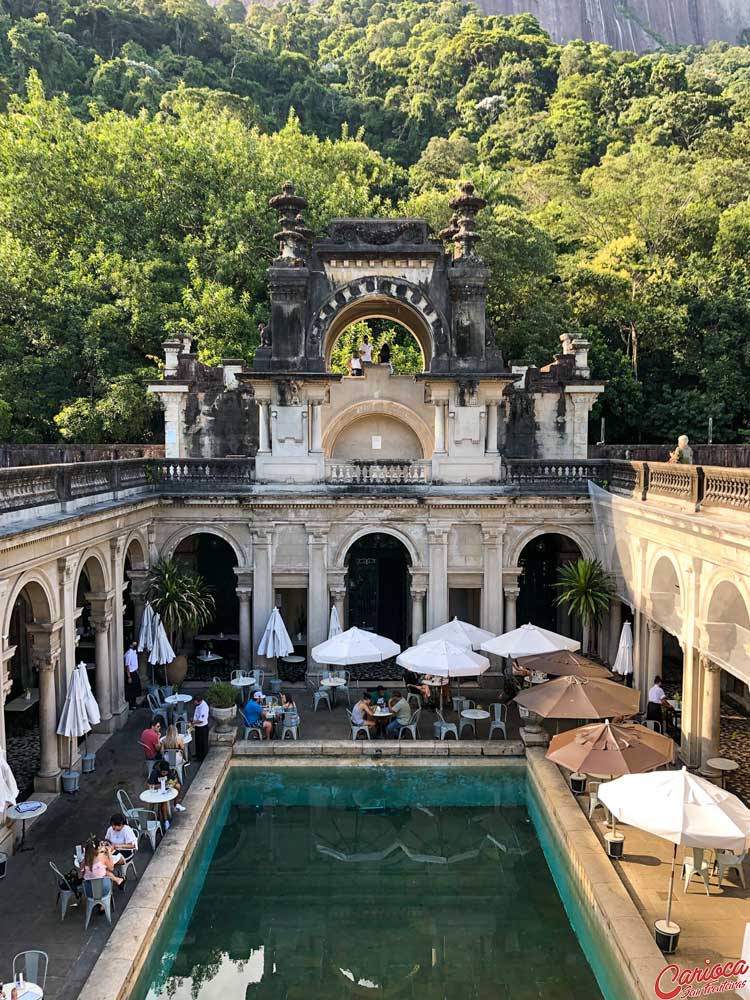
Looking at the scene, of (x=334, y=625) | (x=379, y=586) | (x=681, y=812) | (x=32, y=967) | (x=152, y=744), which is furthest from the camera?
(x=379, y=586)

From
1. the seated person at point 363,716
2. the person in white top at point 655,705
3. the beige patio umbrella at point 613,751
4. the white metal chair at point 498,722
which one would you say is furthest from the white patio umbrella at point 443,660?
the beige patio umbrella at point 613,751

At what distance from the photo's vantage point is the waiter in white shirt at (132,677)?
19.3 meters

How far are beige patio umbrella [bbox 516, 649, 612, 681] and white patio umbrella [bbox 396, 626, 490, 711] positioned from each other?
1113 millimetres

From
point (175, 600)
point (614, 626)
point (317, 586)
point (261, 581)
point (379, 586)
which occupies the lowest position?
point (614, 626)

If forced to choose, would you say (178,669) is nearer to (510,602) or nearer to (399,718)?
(399,718)

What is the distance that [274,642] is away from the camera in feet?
68.4

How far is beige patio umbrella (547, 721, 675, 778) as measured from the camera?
39.5 ft

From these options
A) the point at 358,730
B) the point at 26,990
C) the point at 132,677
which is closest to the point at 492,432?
the point at 358,730

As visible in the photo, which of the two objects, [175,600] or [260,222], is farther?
[260,222]

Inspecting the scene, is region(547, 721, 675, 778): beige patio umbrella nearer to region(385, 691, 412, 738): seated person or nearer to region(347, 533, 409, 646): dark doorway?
region(385, 691, 412, 738): seated person

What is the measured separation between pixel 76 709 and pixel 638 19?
152931 mm

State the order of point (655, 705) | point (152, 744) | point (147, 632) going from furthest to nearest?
point (147, 632)
point (655, 705)
point (152, 744)

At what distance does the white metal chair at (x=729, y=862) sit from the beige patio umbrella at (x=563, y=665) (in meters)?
5.15

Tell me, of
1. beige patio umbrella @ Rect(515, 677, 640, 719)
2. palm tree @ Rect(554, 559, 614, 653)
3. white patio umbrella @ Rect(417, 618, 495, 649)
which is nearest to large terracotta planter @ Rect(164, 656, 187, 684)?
white patio umbrella @ Rect(417, 618, 495, 649)
